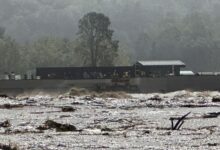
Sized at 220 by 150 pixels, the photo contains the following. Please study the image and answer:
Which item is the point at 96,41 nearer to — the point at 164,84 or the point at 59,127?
the point at 164,84

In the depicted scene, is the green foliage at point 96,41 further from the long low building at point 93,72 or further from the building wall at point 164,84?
the building wall at point 164,84

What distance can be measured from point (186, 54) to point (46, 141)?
168 meters

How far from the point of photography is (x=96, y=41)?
353ft

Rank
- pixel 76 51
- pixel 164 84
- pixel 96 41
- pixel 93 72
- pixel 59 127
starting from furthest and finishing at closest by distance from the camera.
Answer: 1. pixel 76 51
2. pixel 96 41
3. pixel 93 72
4. pixel 164 84
5. pixel 59 127

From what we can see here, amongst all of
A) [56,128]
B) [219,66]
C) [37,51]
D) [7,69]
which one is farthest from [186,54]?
[56,128]

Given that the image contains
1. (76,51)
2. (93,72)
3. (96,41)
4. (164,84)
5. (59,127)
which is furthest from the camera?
(76,51)

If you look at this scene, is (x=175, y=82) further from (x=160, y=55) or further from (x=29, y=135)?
(x=160, y=55)

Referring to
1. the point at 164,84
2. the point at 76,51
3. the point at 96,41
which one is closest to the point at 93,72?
the point at 164,84

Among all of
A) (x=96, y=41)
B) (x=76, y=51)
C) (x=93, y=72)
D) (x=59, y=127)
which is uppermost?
(x=96, y=41)

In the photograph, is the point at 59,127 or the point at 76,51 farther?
the point at 76,51

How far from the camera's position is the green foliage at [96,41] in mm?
106562

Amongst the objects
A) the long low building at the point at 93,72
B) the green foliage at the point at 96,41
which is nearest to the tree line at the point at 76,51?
the green foliage at the point at 96,41

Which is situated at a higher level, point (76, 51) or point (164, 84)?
point (76, 51)

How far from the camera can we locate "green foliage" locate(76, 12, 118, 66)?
107m
